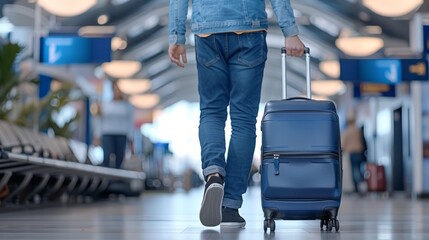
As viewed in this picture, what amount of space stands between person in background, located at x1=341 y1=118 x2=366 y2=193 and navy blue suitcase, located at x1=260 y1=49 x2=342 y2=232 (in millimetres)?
15310

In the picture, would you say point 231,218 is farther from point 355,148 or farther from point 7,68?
point 355,148

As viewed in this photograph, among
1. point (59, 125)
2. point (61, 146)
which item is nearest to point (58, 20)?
point (59, 125)

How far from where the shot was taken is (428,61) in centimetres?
1681

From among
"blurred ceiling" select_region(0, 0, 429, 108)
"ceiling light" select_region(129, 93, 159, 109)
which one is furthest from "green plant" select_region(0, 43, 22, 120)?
"ceiling light" select_region(129, 93, 159, 109)

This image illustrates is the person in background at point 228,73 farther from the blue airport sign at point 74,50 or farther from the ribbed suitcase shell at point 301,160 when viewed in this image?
the blue airport sign at point 74,50

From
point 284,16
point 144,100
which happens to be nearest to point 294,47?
point 284,16

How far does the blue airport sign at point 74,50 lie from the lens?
14.4m

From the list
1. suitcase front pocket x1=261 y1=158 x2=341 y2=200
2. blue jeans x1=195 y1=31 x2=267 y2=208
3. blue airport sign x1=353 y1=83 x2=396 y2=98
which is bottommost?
suitcase front pocket x1=261 y1=158 x2=341 y2=200

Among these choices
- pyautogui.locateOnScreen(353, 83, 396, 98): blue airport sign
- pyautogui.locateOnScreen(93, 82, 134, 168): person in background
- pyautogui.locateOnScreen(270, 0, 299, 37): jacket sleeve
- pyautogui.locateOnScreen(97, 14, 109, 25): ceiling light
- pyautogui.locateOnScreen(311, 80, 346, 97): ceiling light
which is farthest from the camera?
pyautogui.locateOnScreen(311, 80, 346, 97): ceiling light

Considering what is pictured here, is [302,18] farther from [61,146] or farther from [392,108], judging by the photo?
[61,146]

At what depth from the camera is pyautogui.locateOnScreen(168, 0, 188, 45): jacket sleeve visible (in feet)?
14.9

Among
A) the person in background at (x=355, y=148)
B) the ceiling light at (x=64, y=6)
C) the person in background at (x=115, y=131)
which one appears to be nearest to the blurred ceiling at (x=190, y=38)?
the ceiling light at (x=64, y=6)

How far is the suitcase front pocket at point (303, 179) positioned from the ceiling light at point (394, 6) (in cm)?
1119

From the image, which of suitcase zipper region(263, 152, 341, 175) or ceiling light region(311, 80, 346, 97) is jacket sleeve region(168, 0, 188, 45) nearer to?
suitcase zipper region(263, 152, 341, 175)
